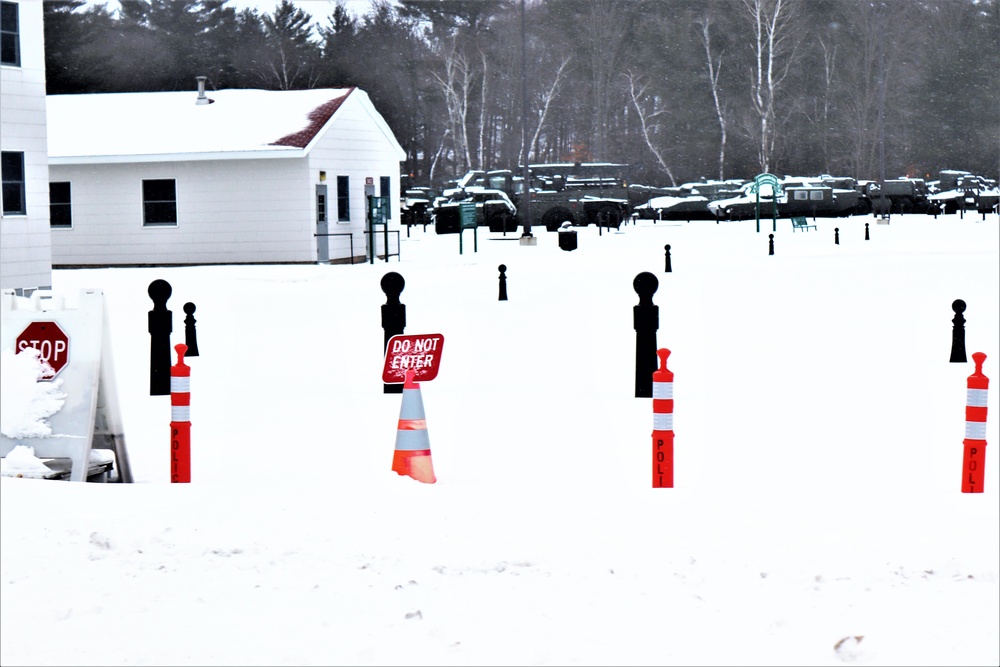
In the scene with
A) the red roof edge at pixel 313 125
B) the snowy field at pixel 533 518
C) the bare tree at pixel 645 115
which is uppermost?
the bare tree at pixel 645 115

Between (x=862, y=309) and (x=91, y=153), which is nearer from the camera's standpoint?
(x=862, y=309)

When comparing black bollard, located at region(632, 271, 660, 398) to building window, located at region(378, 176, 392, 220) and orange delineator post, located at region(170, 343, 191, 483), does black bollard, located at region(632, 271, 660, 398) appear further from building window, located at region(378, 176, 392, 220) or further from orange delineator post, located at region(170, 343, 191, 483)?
building window, located at region(378, 176, 392, 220)

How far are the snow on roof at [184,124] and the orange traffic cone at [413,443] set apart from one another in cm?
2396

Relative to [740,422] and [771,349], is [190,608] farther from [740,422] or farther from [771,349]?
[771,349]

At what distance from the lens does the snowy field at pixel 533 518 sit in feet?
17.8

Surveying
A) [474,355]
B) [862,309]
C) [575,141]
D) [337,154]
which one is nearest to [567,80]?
[575,141]

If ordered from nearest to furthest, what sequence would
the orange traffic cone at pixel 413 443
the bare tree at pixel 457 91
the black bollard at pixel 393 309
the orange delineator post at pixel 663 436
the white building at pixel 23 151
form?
the orange delineator post at pixel 663 436
the orange traffic cone at pixel 413 443
the black bollard at pixel 393 309
the white building at pixel 23 151
the bare tree at pixel 457 91

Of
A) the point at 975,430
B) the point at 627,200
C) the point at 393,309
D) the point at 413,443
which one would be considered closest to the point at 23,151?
the point at 393,309

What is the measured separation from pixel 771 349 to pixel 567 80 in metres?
66.2

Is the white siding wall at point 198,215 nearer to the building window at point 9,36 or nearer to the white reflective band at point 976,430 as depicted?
the building window at point 9,36

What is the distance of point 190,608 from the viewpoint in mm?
5723

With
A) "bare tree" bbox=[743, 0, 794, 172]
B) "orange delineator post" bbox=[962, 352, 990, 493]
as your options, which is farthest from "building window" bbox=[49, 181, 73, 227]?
"bare tree" bbox=[743, 0, 794, 172]

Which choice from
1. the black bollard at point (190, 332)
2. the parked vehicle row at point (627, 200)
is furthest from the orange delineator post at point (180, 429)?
the parked vehicle row at point (627, 200)

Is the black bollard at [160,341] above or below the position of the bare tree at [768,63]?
below
